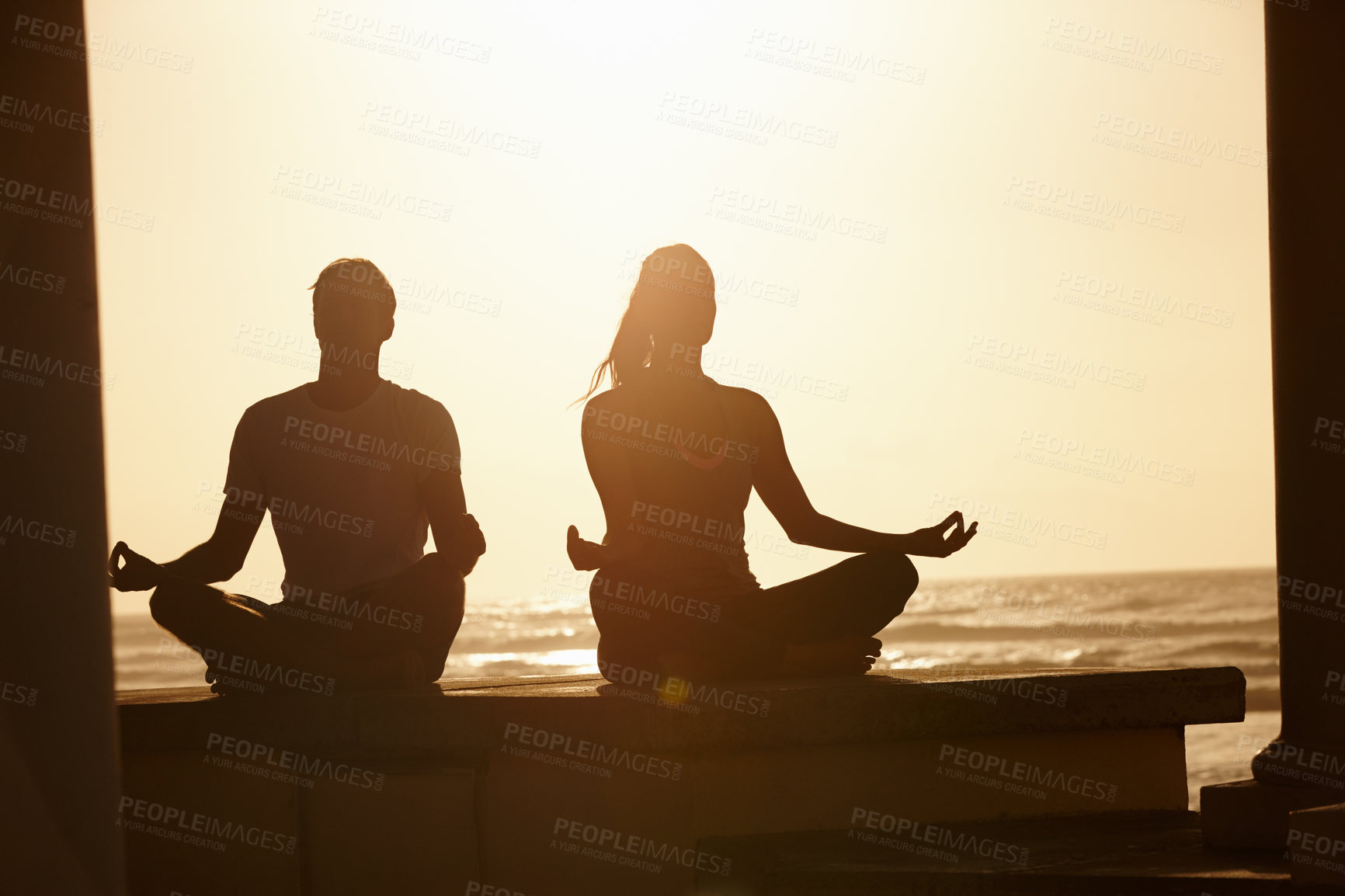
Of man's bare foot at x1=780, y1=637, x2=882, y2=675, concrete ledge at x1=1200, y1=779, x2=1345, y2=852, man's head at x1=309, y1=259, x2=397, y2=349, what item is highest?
man's head at x1=309, y1=259, x2=397, y2=349

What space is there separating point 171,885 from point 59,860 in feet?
6.96

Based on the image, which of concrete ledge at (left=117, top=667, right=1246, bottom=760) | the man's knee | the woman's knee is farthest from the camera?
the woman's knee

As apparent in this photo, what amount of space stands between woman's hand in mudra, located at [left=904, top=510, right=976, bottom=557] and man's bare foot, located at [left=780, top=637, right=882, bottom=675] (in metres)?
0.40

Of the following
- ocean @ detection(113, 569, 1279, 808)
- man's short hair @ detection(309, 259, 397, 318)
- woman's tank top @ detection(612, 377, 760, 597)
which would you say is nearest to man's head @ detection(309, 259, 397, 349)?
man's short hair @ detection(309, 259, 397, 318)

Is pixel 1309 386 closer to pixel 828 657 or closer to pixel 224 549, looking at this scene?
pixel 828 657

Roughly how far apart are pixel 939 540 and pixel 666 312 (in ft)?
4.50

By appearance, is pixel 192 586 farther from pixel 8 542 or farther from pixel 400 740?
pixel 8 542

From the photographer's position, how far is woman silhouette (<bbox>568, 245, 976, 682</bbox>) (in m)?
4.31

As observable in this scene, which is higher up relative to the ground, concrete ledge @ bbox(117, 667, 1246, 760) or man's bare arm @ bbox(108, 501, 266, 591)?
man's bare arm @ bbox(108, 501, 266, 591)

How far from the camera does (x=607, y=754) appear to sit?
145 inches

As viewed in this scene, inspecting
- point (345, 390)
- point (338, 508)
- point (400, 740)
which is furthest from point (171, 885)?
point (345, 390)

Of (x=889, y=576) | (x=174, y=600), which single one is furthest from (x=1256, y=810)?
(x=174, y=600)

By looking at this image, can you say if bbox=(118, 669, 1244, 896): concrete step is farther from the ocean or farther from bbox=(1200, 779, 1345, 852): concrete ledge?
the ocean

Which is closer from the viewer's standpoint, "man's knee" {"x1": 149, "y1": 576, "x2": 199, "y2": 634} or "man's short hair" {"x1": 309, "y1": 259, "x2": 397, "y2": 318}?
"man's knee" {"x1": 149, "y1": 576, "x2": 199, "y2": 634}
